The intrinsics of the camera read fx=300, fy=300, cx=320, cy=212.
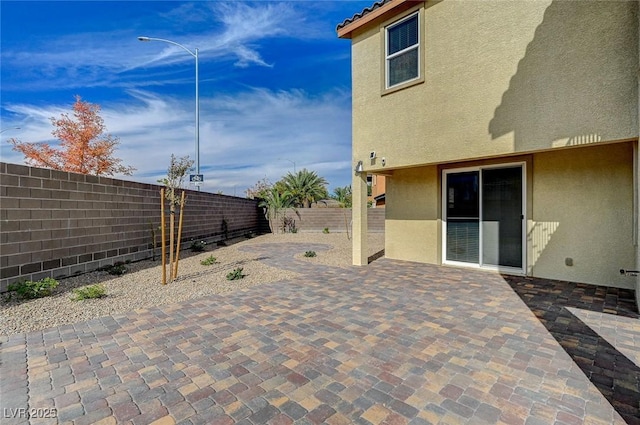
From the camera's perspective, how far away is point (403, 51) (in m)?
7.61

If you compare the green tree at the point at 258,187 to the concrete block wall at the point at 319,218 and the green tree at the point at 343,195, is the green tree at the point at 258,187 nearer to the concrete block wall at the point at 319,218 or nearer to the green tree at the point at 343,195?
the green tree at the point at 343,195

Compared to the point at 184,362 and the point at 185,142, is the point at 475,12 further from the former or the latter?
the point at 185,142

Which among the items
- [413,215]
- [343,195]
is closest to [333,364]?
[413,215]

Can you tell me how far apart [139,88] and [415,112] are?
1520 cm

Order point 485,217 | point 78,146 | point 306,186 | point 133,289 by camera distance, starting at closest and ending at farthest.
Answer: point 133,289 → point 485,217 → point 78,146 → point 306,186

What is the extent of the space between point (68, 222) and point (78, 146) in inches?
816

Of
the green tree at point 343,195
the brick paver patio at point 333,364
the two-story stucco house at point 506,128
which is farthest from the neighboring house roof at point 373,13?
the green tree at point 343,195

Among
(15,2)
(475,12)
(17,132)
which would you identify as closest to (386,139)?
(475,12)

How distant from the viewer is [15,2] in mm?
6926

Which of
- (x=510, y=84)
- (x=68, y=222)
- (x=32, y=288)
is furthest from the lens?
(x=68, y=222)

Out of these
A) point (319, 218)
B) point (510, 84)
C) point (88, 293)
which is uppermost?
point (510, 84)

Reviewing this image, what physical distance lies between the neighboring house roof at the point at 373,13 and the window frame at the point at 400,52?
0.65 feet

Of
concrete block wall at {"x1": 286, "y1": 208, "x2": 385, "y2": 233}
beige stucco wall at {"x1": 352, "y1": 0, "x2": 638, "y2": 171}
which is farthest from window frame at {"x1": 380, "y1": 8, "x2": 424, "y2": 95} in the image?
concrete block wall at {"x1": 286, "y1": 208, "x2": 385, "y2": 233}

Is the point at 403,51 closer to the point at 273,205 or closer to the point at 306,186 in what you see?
the point at 273,205
